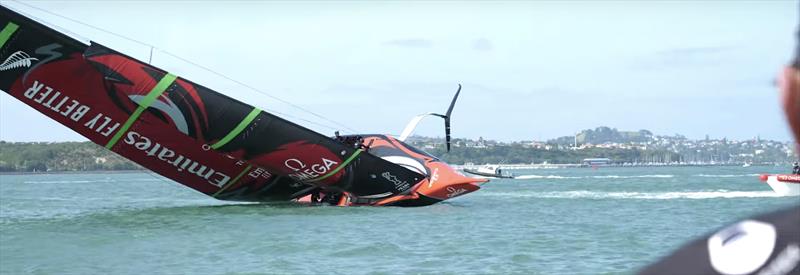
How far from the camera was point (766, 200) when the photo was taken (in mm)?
31469

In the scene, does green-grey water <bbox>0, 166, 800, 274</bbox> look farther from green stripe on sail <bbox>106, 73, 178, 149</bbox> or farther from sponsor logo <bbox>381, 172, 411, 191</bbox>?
green stripe on sail <bbox>106, 73, 178, 149</bbox>

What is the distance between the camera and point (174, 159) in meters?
24.0

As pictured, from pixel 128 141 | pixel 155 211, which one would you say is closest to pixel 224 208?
pixel 155 211

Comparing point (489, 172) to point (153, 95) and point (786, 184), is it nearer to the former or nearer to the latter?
point (786, 184)

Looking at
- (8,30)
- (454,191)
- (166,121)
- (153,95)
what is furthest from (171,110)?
(454,191)

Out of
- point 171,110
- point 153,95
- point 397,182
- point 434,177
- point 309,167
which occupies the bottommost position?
point 397,182

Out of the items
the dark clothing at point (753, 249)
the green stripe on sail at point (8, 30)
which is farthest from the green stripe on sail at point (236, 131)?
the dark clothing at point (753, 249)

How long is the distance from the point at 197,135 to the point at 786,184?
707 inches

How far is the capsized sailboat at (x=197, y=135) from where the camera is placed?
2111 centimetres

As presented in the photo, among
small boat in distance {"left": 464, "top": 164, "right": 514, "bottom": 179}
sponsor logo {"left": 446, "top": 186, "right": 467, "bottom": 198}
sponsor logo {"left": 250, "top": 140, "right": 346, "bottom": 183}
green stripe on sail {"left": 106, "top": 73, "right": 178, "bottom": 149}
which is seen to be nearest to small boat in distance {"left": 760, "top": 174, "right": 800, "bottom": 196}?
small boat in distance {"left": 464, "top": 164, "right": 514, "bottom": 179}

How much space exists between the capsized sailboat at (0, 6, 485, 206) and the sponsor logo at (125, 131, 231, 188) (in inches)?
0.9

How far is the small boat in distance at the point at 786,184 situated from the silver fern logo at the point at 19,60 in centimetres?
2053

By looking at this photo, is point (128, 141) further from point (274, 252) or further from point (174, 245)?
point (274, 252)

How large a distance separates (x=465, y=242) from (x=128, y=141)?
974 centimetres
